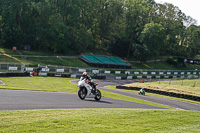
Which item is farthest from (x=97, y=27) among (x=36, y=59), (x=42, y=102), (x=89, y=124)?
(x=89, y=124)

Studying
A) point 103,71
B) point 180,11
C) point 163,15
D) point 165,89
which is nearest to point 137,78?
point 103,71

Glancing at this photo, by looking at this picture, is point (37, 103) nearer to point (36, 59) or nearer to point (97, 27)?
point (36, 59)

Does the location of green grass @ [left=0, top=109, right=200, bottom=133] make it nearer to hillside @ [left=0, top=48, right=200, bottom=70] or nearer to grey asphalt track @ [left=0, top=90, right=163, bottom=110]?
grey asphalt track @ [left=0, top=90, right=163, bottom=110]

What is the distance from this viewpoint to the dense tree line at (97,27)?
69250mm

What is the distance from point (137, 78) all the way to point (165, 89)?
23.8 meters

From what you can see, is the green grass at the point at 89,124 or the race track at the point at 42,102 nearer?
the green grass at the point at 89,124

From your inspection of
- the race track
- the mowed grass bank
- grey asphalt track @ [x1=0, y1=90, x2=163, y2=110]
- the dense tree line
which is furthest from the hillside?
grey asphalt track @ [x1=0, y1=90, x2=163, y2=110]

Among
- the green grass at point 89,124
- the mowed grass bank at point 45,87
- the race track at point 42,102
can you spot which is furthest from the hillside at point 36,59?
the green grass at point 89,124

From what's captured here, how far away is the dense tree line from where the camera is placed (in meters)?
69.2

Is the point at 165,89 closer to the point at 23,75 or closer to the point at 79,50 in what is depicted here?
the point at 23,75

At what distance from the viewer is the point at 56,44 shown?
7175cm

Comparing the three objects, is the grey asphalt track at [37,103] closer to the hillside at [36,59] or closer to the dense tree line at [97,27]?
the hillside at [36,59]

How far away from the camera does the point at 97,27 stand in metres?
94.8

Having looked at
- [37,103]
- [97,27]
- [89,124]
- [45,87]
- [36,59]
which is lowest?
[45,87]
